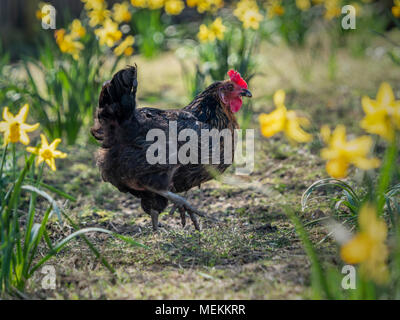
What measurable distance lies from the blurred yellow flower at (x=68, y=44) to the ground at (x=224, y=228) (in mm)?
981

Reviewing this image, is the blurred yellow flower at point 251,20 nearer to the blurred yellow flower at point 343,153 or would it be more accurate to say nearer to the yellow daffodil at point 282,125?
the yellow daffodil at point 282,125

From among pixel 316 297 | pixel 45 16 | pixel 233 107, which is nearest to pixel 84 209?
pixel 233 107

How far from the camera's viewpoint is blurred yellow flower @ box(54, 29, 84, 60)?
14.6 ft

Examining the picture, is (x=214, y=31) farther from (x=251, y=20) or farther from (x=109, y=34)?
(x=109, y=34)

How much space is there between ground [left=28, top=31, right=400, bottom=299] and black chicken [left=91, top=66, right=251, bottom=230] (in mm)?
302

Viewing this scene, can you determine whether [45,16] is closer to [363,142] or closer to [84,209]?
[84,209]

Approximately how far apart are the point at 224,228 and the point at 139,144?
0.86 metres

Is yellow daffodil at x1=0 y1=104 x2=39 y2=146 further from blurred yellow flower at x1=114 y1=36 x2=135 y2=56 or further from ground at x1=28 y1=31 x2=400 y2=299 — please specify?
blurred yellow flower at x1=114 y1=36 x2=135 y2=56

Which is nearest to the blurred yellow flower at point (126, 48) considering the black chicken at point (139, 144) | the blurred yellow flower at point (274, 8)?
the black chicken at point (139, 144)

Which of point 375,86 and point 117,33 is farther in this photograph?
point 375,86

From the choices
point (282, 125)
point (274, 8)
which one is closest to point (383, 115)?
point (282, 125)
